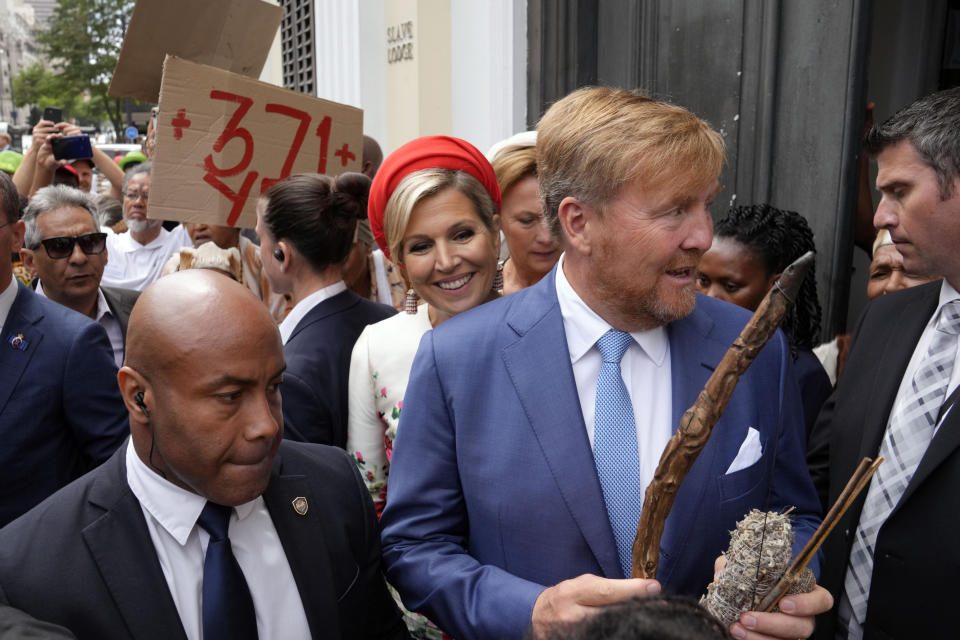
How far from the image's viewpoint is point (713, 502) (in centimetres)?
152

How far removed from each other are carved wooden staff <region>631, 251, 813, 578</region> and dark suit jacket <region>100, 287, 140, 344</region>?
2.96m

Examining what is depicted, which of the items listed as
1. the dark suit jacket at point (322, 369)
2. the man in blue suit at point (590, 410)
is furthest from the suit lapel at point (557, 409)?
the dark suit jacket at point (322, 369)

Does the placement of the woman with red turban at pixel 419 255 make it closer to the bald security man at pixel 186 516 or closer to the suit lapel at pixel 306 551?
the suit lapel at pixel 306 551

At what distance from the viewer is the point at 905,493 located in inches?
69.4

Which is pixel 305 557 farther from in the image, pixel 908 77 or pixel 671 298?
pixel 908 77

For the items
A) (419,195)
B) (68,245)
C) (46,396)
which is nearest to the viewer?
(419,195)

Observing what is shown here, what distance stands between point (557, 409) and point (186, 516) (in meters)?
0.72

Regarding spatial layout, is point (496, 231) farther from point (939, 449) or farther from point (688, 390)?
point (939, 449)

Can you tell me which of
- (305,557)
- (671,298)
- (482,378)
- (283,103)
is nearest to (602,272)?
(671,298)

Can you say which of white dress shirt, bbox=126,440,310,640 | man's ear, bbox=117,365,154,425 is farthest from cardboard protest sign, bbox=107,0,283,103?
white dress shirt, bbox=126,440,310,640

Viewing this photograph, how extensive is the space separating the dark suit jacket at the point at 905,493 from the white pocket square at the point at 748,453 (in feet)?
1.58

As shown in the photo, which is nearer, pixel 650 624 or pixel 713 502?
pixel 650 624

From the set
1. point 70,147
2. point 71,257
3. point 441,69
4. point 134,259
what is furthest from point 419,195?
point 134,259

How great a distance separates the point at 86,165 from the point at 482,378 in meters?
6.09
